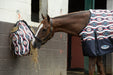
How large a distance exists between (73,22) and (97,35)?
61 centimetres

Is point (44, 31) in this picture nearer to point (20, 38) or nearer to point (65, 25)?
point (65, 25)

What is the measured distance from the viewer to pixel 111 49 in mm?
5086

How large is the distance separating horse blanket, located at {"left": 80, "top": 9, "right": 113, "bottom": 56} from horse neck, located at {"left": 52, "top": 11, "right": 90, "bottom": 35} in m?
0.13

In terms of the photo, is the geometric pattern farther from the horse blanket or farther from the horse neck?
the horse neck

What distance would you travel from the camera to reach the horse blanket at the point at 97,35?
15.9ft

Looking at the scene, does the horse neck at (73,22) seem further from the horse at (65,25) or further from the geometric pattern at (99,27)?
the geometric pattern at (99,27)

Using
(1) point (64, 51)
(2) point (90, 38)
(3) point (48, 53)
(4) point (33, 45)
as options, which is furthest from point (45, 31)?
(1) point (64, 51)

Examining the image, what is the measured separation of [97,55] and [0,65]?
7.61 ft

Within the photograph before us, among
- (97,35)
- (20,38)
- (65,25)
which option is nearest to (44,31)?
(65,25)

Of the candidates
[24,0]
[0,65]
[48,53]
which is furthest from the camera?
[48,53]

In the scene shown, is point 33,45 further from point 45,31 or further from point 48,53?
point 48,53

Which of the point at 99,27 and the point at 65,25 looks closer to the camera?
the point at 99,27

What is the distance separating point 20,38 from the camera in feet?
18.3

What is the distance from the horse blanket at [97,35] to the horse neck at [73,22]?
132 mm
